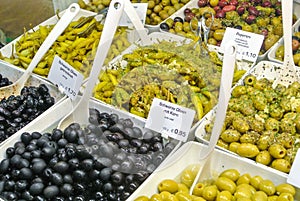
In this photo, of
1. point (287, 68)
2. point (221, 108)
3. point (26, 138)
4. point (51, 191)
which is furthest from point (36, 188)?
point (287, 68)

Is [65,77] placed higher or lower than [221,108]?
lower

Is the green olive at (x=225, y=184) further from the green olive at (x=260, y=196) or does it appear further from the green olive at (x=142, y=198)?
the green olive at (x=142, y=198)

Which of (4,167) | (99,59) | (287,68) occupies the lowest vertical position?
(4,167)

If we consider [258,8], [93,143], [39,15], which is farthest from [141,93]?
[39,15]

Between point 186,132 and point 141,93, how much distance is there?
220 mm

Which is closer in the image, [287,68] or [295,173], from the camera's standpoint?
[295,173]

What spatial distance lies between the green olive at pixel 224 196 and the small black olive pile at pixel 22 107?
2.64 feet

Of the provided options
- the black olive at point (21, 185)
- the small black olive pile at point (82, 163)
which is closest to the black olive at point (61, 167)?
the small black olive pile at point (82, 163)

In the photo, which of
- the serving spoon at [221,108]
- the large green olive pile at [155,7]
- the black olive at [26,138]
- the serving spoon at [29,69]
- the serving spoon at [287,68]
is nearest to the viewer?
the serving spoon at [221,108]

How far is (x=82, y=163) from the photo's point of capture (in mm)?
1536

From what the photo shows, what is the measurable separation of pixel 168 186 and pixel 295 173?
1.30 feet

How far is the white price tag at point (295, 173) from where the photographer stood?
1.47 meters

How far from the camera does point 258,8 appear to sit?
2385 mm

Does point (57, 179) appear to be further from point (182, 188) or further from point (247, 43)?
point (247, 43)
